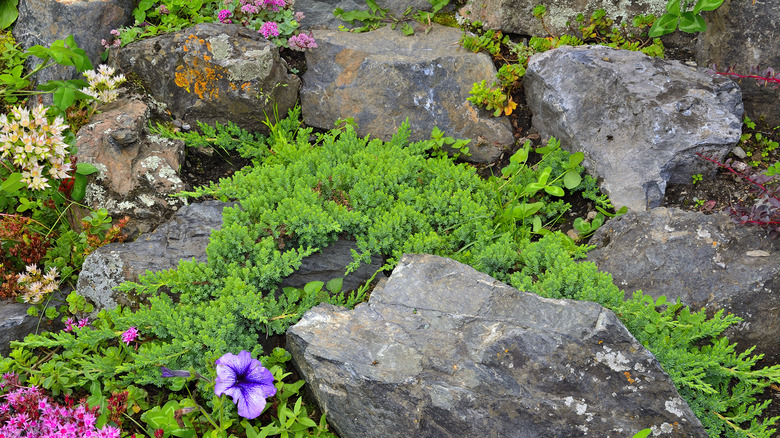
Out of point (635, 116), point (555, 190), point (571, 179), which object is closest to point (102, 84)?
point (555, 190)

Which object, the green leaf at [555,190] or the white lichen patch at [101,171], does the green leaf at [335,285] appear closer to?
the green leaf at [555,190]

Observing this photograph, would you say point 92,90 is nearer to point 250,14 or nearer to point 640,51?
point 250,14

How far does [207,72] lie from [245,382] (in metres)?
3.13

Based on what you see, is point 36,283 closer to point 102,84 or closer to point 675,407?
point 102,84

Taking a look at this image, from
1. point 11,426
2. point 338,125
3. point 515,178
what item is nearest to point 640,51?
point 515,178

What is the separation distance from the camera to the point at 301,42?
5.21 meters

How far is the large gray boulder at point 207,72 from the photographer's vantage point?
483cm

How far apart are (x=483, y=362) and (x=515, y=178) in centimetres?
188

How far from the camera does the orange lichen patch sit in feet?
15.9

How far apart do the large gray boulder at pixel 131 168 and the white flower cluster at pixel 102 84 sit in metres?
0.15

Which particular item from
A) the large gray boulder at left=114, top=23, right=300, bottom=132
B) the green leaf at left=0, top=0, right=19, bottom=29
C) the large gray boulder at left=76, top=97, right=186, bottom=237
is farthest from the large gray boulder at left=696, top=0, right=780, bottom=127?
the green leaf at left=0, top=0, right=19, bottom=29

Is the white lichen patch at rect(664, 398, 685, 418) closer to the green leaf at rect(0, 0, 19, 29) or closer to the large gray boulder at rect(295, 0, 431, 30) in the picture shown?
the large gray boulder at rect(295, 0, 431, 30)

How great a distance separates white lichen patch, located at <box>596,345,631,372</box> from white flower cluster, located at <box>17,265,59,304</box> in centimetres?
329

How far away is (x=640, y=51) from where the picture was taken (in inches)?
185
